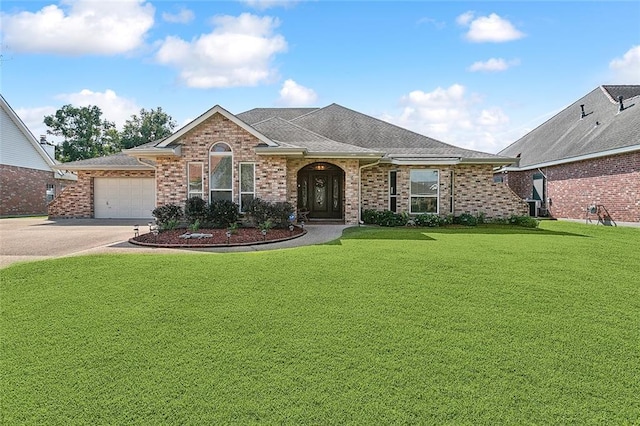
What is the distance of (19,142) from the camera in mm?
24531

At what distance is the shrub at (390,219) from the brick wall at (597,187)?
31.2ft

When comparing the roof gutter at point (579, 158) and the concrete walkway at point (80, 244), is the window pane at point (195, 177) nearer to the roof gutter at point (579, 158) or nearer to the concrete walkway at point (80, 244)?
the concrete walkway at point (80, 244)

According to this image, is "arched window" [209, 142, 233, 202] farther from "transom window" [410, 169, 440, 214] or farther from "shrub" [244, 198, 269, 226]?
"transom window" [410, 169, 440, 214]

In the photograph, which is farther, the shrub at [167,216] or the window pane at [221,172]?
the window pane at [221,172]

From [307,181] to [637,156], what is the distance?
14082mm

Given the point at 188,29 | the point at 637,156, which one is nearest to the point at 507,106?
the point at 637,156

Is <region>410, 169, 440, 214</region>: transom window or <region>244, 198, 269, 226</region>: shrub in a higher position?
<region>410, 169, 440, 214</region>: transom window

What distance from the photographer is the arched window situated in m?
14.1

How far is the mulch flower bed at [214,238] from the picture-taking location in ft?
34.7

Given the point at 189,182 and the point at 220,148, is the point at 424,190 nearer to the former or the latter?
the point at 220,148

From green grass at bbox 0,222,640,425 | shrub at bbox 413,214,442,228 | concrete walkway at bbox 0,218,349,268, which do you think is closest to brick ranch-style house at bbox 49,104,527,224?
shrub at bbox 413,214,442,228

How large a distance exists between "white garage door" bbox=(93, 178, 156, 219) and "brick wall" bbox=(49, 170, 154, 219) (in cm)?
25

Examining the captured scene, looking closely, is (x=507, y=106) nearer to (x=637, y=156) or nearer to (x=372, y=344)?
(x=637, y=156)

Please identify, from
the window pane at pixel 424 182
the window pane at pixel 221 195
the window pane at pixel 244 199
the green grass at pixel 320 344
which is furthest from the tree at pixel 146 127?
the green grass at pixel 320 344
